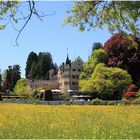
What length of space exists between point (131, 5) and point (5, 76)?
14451 centimetres

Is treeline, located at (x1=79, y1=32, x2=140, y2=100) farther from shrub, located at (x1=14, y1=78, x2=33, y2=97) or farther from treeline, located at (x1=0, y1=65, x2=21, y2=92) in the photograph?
treeline, located at (x1=0, y1=65, x2=21, y2=92)

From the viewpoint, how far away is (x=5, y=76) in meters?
162

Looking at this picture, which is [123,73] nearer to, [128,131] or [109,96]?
[109,96]

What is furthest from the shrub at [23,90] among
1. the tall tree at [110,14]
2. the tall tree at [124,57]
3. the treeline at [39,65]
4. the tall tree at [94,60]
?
the tall tree at [110,14]

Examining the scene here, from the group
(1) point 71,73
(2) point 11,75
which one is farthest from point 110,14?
(2) point 11,75

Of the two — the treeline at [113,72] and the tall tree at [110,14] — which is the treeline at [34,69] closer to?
the treeline at [113,72]

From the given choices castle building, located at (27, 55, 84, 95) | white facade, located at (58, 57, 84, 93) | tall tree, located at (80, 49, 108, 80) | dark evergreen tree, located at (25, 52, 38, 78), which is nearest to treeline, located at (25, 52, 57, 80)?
dark evergreen tree, located at (25, 52, 38, 78)

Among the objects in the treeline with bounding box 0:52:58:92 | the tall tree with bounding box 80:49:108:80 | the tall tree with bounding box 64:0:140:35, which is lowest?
the tall tree with bounding box 64:0:140:35

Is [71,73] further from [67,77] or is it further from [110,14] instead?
[110,14]

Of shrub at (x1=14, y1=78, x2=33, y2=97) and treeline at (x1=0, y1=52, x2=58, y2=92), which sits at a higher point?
treeline at (x1=0, y1=52, x2=58, y2=92)

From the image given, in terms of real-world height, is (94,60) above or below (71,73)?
below

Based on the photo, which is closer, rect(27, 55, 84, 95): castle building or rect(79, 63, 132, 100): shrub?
rect(79, 63, 132, 100): shrub

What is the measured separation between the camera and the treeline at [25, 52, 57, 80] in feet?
561

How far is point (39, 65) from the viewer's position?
560ft
